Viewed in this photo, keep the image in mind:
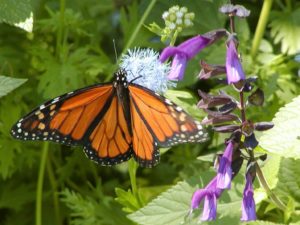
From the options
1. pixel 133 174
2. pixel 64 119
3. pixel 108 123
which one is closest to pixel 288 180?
pixel 133 174

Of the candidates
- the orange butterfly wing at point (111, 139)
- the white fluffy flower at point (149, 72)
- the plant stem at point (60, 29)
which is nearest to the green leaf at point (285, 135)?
the white fluffy flower at point (149, 72)

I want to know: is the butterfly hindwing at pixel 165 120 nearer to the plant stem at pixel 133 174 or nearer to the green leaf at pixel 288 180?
the plant stem at pixel 133 174

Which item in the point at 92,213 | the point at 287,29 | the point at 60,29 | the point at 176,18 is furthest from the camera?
the point at 287,29

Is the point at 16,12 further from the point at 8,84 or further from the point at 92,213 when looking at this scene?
the point at 92,213

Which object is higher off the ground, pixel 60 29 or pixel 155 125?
pixel 60 29

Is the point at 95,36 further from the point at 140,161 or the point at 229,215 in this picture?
the point at 229,215

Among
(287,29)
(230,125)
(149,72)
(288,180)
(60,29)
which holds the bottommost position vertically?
(288,180)
